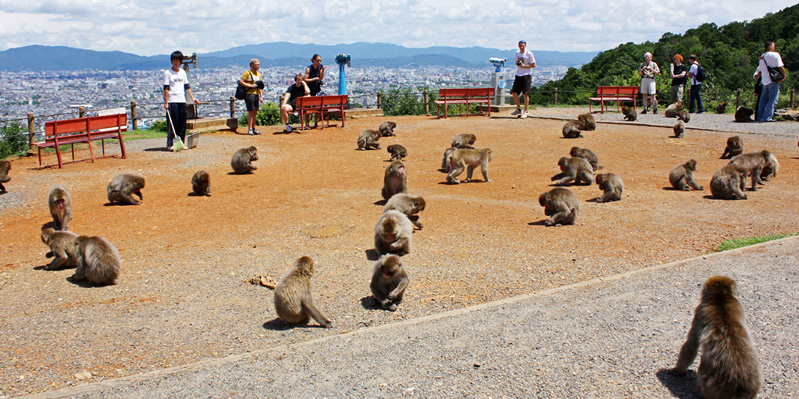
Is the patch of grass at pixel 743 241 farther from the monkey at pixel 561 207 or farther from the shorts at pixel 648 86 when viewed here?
the shorts at pixel 648 86

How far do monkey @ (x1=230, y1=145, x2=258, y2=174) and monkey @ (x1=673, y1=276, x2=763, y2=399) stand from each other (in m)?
10.4

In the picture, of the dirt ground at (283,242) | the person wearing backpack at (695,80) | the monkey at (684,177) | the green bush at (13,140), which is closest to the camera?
the dirt ground at (283,242)

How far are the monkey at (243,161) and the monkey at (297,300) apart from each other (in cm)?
779

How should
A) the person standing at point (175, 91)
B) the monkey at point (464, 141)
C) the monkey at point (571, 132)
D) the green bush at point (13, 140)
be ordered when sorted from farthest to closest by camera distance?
the green bush at point (13, 140), the monkey at point (571, 132), the person standing at point (175, 91), the monkey at point (464, 141)

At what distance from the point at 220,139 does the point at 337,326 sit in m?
13.2

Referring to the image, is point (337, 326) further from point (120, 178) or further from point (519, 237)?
point (120, 178)

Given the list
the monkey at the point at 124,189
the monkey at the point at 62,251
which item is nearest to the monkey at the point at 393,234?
the monkey at the point at 62,251

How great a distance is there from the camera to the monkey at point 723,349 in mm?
3744

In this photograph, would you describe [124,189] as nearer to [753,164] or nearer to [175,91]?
[175,91]

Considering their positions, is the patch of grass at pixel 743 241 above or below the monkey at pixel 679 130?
below

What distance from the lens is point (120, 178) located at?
1037 centimetres

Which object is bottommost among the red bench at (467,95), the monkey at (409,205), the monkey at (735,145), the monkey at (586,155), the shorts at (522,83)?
the monkey at (409,205)

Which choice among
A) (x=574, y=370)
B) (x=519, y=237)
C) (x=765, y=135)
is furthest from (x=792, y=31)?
(x=574, y=370)

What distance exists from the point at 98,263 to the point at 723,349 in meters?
5.92
